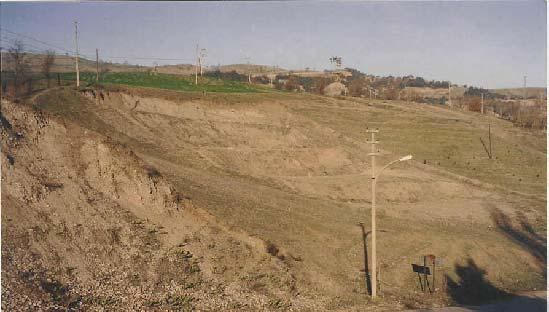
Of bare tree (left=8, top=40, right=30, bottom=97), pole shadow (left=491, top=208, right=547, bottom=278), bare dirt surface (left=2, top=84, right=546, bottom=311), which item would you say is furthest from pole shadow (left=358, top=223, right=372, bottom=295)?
bare tree (left=8, top=40, right=30, bottom=97)

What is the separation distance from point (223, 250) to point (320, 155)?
21022mm

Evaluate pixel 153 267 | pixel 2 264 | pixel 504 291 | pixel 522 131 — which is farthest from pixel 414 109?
pixel 2 264

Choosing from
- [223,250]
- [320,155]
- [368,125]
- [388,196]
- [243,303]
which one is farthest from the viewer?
[368,125]

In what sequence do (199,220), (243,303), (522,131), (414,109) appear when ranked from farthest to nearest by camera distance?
1. (414,109)
2. (522,131)
3. (199,220)
4. (243,303)

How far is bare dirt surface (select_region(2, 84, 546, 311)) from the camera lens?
59.1 feet

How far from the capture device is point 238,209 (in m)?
25.4

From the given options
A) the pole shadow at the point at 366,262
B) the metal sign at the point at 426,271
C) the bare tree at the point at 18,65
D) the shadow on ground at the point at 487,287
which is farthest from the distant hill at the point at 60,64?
the shadow on ground at the point at 487,287

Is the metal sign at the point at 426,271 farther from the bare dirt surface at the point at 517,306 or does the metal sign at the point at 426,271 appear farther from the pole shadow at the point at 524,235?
the pole shadow at the point at 524,235

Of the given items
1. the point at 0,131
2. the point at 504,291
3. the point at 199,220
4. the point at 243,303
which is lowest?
the point at 504,291

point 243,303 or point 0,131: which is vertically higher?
point 0,131

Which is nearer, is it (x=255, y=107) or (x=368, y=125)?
(x=255, y=107)

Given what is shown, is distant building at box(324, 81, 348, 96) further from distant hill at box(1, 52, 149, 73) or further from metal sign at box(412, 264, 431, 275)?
metal sign at box(412, 264, 431, 275)

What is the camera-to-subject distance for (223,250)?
20562 mm

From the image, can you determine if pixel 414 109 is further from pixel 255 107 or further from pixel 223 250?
pixel 223 250
